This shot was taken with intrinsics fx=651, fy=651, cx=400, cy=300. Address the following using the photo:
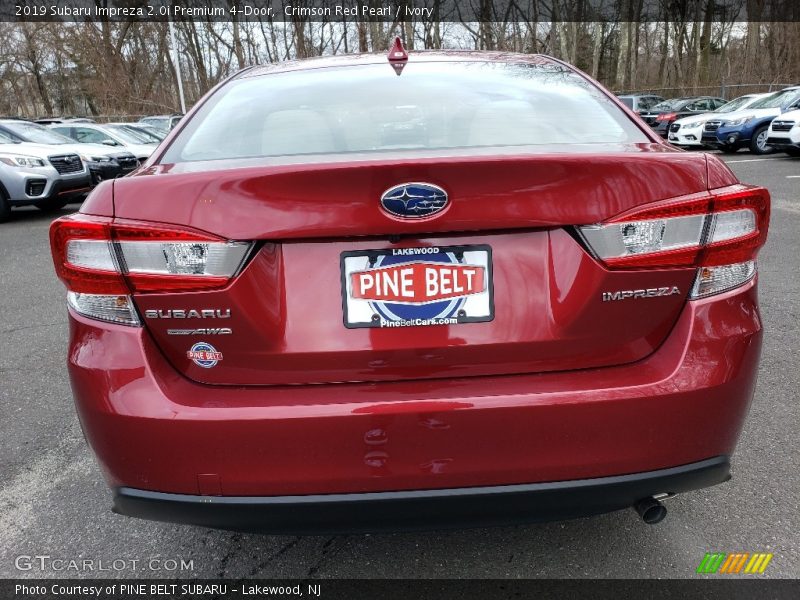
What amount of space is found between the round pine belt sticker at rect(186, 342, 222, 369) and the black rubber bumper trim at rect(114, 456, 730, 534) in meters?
0.33

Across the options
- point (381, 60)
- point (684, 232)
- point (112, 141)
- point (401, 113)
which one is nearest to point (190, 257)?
point (401, 113)

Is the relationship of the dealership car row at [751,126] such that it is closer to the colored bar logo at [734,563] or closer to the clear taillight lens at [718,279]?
the colored bar logo at [734,563]

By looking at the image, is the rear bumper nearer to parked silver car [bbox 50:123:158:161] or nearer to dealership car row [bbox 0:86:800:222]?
dealership car row [bbox 0:86:800:222]

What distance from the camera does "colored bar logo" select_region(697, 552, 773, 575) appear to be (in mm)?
2016

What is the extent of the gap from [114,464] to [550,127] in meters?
1.56

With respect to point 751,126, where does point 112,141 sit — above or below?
above

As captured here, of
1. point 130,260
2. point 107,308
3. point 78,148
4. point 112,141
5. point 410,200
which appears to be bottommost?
point 112,141

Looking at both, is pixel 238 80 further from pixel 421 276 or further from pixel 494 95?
pixel 421 276

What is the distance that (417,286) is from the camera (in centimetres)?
153

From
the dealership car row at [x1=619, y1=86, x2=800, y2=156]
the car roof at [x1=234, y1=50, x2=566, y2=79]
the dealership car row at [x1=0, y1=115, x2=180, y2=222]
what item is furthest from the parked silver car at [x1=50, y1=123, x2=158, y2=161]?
the car roof at [x1=234, y1=50, x2=566, y2=79]

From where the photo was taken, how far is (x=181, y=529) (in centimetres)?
230

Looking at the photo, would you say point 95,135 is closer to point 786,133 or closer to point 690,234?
point 786,133

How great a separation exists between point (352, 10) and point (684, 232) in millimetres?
36167

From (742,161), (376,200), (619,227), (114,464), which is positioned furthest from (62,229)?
(742,161)
